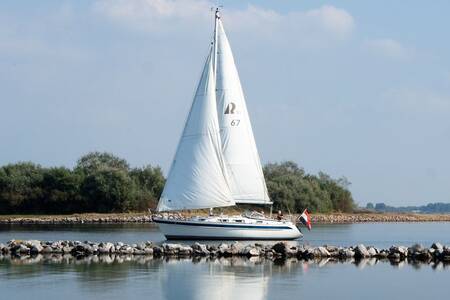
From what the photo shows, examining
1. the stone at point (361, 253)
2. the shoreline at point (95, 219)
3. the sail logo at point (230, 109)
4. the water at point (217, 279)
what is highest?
the sail logo at point (230, 109)

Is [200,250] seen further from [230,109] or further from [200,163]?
[230,109]

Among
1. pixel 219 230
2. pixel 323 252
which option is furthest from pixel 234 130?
pixel 323 252

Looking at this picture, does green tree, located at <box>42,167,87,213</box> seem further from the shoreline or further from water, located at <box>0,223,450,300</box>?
water, located at <box>0,223,450,300</box>

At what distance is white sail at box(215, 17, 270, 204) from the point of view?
156ft

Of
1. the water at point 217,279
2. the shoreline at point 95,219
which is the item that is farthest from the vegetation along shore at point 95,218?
the water at point 217,279

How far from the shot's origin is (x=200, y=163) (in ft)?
153

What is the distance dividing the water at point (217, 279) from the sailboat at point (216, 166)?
10.6m

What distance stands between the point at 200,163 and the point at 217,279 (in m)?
18.3

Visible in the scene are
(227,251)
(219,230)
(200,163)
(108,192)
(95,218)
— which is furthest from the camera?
(108,192)

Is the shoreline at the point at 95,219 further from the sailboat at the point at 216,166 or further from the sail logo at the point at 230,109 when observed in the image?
the sail logo at the point at 230,109

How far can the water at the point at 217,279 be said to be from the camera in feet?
83.2

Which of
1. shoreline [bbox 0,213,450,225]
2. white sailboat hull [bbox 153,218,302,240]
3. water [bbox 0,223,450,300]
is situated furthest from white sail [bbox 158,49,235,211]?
shoreline [bbox 0,213,450,225]

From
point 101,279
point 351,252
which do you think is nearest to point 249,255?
point 351,252

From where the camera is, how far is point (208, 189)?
46.7 meters
